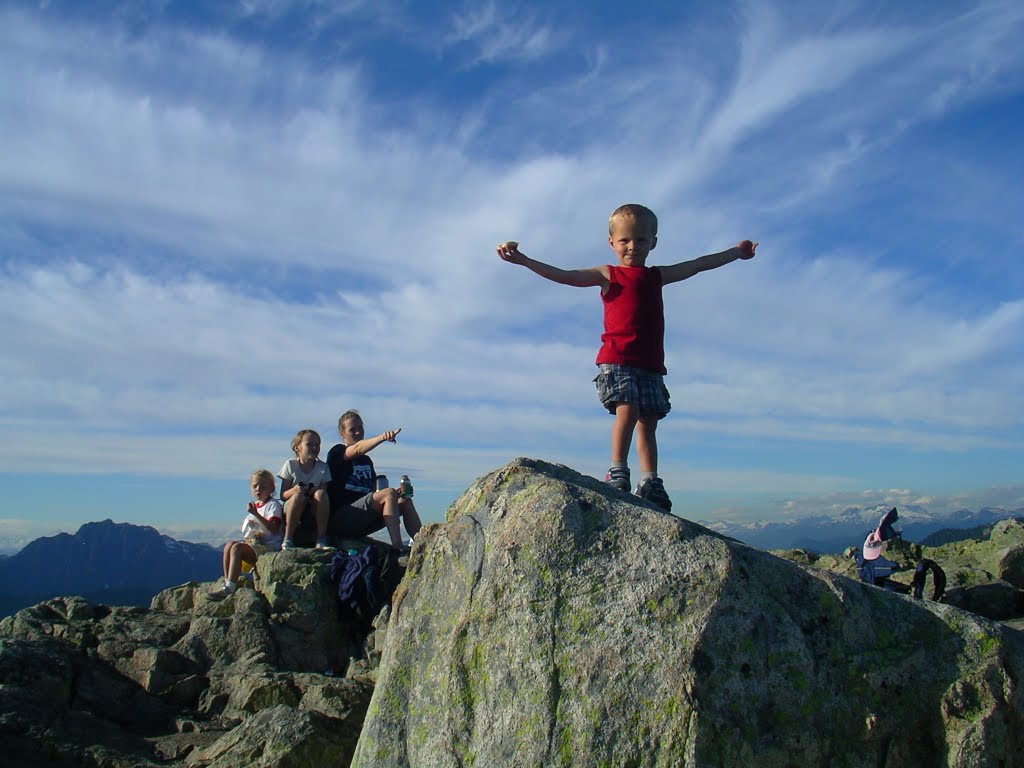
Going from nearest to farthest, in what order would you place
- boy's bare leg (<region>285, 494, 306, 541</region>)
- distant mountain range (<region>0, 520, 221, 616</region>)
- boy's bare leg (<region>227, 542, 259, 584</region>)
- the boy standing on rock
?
1. the boy standing on rock
2. boy's bare leg (<region>227, 542, 259, 584</region>)
3. boy's bare leg (<region>285, 494, 306, 541</region>)
4. distant mountain range (<region>0, 520, 221, 616</region>)

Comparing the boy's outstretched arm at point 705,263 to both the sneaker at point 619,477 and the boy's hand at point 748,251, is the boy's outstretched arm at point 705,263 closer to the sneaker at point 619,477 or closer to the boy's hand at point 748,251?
the boy's hand at point 748,251

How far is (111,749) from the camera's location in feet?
29.6

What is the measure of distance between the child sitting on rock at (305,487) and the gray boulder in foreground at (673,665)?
9.72 m

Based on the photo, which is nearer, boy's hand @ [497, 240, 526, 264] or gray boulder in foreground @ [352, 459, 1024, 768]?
gray boulder in foreground @ [352, 459, 1024, 768]

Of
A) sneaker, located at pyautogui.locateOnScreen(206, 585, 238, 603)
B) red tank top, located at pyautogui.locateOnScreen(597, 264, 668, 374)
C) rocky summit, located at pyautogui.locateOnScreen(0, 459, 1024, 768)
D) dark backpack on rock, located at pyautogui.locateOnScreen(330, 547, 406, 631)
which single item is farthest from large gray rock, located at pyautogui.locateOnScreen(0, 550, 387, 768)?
red tank top, located at pyautogui.locateOnScreen(597, 264, 668, 374)

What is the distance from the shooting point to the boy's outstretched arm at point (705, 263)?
9461mm

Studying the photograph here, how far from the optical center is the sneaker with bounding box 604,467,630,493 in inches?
321

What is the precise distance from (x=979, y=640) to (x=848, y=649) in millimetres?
779

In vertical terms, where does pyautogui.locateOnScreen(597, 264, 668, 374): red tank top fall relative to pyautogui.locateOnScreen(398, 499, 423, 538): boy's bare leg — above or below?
above

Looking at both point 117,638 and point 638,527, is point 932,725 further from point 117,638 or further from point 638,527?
point 117,638

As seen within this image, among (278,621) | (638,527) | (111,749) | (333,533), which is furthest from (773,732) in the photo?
(333,533)

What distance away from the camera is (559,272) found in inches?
352

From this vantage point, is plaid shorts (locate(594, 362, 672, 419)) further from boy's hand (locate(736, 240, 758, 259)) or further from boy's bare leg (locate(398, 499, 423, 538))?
boy's bare leg (locate(398, 499, 423, 538))

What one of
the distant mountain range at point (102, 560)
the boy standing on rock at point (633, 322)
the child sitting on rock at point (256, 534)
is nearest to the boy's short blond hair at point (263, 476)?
the child sitting on rock at point (256, 534)
